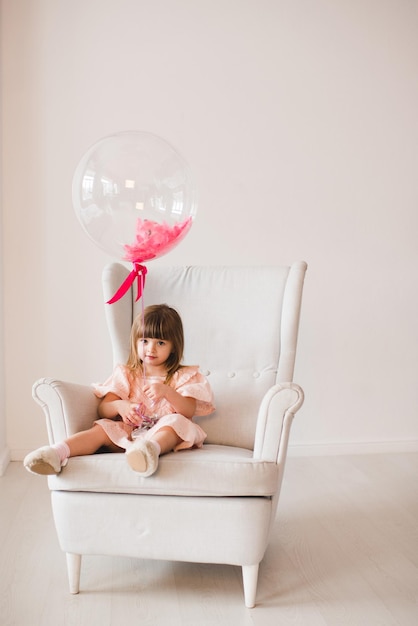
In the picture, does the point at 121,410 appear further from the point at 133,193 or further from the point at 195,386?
the point at 133,193

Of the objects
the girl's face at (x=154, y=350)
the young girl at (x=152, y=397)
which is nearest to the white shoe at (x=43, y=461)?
the young girl at (x=152, y=397)

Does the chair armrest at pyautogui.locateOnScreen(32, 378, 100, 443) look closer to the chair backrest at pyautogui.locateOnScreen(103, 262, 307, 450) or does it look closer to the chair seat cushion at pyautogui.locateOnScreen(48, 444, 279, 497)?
the chair seat cushion at pyautogui.locateOnScreen(48, 444, 279, 497)

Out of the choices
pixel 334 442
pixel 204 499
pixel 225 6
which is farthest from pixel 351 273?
pixel 204 499

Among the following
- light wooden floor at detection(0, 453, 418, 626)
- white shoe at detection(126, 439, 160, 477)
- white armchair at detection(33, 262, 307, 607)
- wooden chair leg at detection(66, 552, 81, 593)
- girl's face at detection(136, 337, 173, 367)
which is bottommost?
light wooden floor at detection(0, 453, 418, 626)

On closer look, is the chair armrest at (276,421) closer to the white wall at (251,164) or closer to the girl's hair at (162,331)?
the girl's hair at (162,331)

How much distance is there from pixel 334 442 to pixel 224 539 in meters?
1.73

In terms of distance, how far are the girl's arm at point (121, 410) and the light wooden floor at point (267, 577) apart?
0.45 metres

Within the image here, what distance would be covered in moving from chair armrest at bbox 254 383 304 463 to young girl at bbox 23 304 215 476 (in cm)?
24

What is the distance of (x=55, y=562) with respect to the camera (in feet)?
7.64

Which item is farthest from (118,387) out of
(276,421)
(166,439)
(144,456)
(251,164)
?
(251,164)

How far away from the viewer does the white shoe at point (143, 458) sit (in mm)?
1973

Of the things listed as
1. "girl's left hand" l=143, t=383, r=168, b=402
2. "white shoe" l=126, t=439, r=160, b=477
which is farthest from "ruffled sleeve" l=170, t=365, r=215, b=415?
"white shoe" l=126, t=439, r=160, b=477

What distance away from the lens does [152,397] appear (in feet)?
7.52

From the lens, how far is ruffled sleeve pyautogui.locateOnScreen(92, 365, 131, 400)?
2.41 metres
